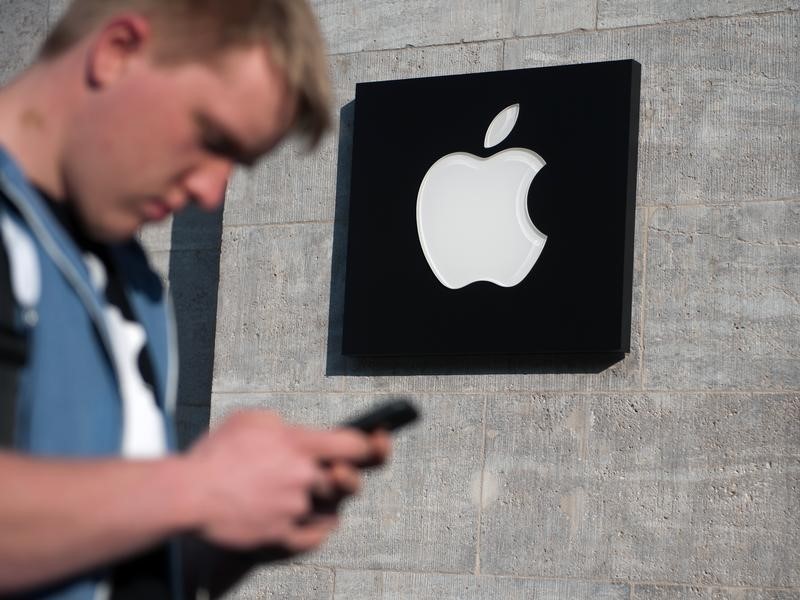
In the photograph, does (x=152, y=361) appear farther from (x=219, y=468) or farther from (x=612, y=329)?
(x=612, y=329)

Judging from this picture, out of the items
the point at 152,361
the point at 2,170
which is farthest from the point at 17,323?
the point at 152,361

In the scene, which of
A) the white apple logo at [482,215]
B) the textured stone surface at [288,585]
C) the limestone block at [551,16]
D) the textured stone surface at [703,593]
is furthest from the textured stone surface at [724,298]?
the textured stone surface at [288,585]

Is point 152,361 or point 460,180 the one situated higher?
point 152,361

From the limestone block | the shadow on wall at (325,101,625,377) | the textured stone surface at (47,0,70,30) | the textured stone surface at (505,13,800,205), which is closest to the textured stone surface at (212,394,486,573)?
the shadow on wall at (325,101,625,377)

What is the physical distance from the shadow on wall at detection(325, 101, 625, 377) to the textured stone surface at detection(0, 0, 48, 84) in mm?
2187

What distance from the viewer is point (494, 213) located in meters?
5.61

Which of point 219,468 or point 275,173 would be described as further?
point 275,173

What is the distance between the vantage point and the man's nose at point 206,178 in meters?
1.45

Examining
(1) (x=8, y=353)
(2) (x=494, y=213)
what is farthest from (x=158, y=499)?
(2) (x=494, y=213)

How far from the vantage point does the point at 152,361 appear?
1.52 metres

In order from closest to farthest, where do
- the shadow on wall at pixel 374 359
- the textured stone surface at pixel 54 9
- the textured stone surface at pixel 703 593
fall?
the textured stone surface at pixel 703 593
the shadow on wall at pixel 374 359
the textured stone surface at pixel 54 9

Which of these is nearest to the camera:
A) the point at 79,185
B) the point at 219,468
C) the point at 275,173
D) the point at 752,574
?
the point at 219,468

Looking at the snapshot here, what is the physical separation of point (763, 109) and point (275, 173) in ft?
7.01

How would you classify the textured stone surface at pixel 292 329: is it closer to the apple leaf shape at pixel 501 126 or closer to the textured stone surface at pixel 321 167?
the textured stone surface at pixel 321 167
